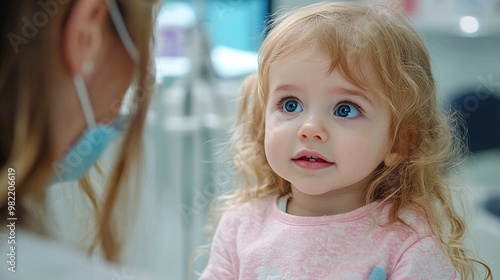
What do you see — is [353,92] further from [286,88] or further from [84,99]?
[84,99]

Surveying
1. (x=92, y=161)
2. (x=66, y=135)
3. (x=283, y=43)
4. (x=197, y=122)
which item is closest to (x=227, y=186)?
(x=197, y=122)

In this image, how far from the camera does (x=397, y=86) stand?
3.50ft

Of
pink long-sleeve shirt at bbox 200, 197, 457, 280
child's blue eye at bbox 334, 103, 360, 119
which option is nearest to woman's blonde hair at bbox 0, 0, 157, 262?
pink long-sleeve shirt at bbox 200, 197, 457, 280

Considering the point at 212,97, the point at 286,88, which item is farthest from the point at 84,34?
the point at 212,97

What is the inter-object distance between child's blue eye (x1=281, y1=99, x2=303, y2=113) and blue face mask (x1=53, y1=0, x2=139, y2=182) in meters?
0.37

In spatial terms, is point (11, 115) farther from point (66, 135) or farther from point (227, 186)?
point (227, 186)

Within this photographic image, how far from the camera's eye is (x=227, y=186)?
1.86 m

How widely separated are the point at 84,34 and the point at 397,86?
0.53 metres

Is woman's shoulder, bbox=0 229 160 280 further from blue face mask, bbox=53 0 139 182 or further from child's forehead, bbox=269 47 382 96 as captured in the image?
child's forehead, bbox=269 47 382 96

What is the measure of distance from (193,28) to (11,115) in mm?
816

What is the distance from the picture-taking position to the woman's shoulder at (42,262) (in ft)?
3.12

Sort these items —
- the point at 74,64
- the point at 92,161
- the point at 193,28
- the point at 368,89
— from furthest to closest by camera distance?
the point at 193,28
the point at 92,161
the point at 74,64
the point at 368,89

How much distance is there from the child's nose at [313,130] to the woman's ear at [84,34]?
16.3 inches

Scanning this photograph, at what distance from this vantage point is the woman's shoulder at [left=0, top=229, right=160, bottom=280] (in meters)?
0.95
